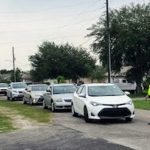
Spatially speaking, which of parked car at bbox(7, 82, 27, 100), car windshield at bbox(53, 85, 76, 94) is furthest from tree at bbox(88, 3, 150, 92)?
car windshield at bbox(53, 85, 76, 94)

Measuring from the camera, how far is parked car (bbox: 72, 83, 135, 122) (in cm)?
2016

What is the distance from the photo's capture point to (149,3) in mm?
56125

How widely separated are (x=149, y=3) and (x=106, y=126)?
3865cm

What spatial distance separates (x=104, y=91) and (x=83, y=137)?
6794 millimetres

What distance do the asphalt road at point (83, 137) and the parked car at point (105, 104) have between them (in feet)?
1.38

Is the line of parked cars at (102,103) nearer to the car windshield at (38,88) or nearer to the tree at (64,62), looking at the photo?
the car windshield at (38,88)

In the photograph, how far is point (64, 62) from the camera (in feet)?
280

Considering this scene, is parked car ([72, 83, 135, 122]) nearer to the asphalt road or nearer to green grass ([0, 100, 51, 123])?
the asphalt road

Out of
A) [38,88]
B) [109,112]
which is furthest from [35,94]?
[109,112]

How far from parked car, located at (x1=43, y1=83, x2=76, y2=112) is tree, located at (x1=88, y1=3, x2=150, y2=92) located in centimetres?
2503

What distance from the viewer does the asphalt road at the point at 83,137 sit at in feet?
43.7

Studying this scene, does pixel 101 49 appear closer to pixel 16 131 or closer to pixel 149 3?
pixel 149 3

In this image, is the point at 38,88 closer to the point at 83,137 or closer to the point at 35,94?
the point at 35,94

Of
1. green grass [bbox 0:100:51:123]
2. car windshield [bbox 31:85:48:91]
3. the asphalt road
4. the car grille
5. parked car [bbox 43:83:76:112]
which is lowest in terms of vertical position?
the asphalt road
